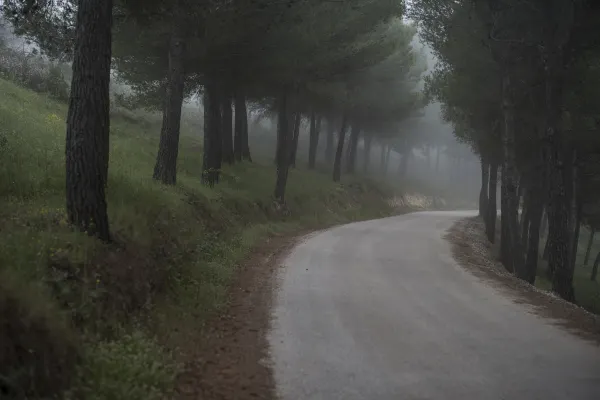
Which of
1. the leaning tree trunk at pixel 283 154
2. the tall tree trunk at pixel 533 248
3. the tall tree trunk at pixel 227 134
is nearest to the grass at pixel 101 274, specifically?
the leaning tree trunk at pixel 283 154

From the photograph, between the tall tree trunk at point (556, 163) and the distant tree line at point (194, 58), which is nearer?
the distant tree line at point (194, 58)

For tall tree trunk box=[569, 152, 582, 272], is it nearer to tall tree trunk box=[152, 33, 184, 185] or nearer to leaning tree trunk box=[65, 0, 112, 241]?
tall tree trunk box=[152, 33, 184, 185]

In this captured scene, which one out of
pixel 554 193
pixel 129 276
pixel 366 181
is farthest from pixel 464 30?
pixel 366 181

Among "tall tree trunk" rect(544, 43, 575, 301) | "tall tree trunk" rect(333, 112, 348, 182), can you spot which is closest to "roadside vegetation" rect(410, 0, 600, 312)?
"tall tree trunk" rect(544, 43, 575, 301)

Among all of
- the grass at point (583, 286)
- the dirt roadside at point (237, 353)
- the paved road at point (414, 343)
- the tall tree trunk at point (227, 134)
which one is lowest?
the grass at point (583, 286)

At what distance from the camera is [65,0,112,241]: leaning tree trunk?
25.0ft

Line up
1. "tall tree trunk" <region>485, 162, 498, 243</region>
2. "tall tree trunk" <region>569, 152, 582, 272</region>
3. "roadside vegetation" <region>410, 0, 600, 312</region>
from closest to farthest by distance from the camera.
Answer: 1. "roadside vegetation" <region>410, 0, 600, 312</region>
2. "tall tree trunk" <region>569, 152, 582, 272</region>
3. "tall tree trunk" <region>485, 162, 498, 243</region>

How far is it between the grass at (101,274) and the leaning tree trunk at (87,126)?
15.1 inches

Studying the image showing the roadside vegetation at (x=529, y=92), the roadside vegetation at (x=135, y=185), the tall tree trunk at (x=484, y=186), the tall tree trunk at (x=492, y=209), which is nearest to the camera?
the roadside vegetation at (x=135, y=185)

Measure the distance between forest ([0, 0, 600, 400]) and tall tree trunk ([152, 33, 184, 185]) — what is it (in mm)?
59

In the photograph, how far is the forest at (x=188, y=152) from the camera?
5.89 meters

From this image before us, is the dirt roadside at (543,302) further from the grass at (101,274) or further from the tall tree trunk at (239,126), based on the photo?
the tall tree trunk at (239,126)

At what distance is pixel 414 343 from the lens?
23.6ft

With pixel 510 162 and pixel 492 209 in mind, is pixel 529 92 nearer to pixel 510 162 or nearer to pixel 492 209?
pixel 510 162
